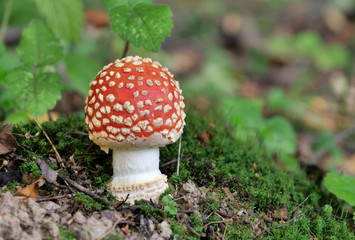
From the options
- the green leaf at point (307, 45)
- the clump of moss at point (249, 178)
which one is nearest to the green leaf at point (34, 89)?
the clump of moss at point (249, 178)

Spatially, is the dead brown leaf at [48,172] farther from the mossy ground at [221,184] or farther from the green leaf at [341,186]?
the green leaf at [341,186]

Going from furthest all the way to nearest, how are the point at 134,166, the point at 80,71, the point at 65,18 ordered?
the point at 80,71 → the point at 65,18 → the point at 134,166

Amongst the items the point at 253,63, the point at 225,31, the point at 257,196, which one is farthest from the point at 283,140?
the point at 225,31

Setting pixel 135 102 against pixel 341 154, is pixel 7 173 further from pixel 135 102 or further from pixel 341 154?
pixel 341 154

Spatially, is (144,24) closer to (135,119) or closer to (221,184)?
(135,119)

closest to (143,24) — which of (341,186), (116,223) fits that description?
(116,223)

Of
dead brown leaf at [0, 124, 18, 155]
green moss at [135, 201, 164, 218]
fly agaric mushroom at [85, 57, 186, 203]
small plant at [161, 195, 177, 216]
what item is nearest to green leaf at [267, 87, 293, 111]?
fly agaric mushroom at [85, 57, 186, 203]

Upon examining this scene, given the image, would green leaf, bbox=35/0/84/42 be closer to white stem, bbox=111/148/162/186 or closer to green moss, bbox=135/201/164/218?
white stem, bbox=111/148/162/186
